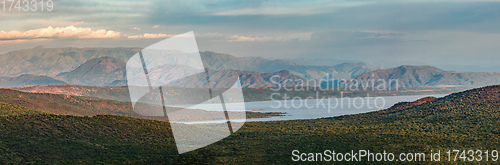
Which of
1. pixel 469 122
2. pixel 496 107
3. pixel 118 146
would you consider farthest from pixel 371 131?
pixel 118 146

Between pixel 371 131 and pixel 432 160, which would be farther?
pixel 371 131

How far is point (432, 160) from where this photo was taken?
5816 cm

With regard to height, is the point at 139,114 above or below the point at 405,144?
below

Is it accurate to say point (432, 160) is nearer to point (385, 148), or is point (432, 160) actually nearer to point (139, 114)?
point (385, 148)

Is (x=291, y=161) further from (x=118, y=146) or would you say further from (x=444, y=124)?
(x=444, y=124)

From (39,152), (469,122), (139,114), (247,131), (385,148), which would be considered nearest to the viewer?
(39,152)

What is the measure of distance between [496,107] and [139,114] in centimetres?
12683

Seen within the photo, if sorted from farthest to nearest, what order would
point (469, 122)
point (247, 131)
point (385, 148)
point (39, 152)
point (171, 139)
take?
point (247, 131) < point (469, 122) < point (171, 139) < point (385, 148) < point (39, 152)

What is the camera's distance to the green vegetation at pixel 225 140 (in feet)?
194

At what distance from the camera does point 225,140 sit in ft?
250

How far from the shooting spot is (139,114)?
562ft

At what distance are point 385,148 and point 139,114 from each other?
410 ft

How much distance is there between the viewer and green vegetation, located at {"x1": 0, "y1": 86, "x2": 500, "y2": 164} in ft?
194

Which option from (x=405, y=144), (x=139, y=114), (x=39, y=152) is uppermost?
(x=39, y=152)
